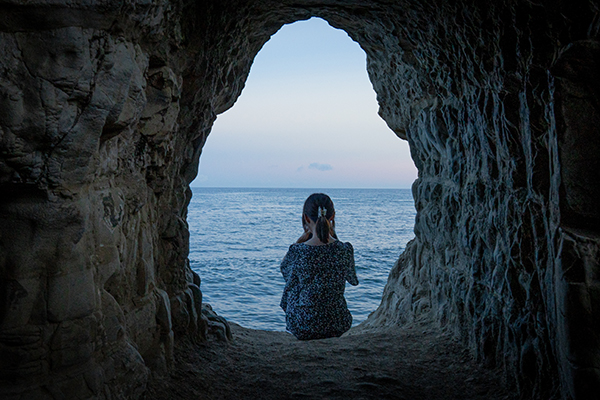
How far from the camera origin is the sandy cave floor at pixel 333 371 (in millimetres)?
3922

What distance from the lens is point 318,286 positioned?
521 cm

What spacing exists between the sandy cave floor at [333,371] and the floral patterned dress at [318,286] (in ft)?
0.76

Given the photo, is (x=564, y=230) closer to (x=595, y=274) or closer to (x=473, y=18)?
(x=595, y=274)

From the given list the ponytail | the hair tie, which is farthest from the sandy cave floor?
the hair tie

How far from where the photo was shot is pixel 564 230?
9.41 feet

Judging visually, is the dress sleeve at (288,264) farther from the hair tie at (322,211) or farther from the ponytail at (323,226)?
the hair tie at (322,211)

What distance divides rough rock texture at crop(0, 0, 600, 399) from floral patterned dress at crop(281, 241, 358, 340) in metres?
0.96

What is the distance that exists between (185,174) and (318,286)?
6.42 ft

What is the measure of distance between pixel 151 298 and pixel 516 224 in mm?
2932

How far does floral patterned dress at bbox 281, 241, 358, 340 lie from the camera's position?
205 inches

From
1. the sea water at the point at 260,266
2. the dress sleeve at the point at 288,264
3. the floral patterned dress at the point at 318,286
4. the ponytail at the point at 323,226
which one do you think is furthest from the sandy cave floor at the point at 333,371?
the sea water at the point at 260,266

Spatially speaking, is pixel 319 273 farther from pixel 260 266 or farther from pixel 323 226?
pixel 260 266

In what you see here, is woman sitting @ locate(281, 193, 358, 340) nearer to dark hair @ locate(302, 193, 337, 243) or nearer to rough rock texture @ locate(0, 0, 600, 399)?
dark hair @ locate(302, 193, 337, 243)

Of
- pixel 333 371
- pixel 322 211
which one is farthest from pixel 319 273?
pixel 333 371
